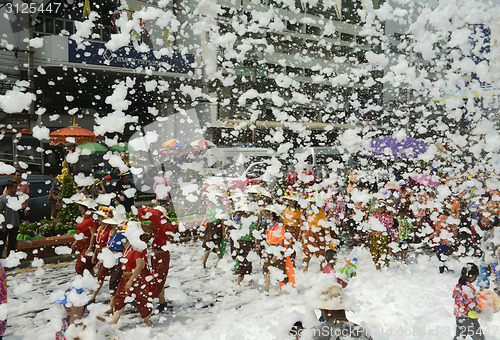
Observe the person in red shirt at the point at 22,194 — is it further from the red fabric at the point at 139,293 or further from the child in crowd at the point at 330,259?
the child in crowd at the point at 330,259

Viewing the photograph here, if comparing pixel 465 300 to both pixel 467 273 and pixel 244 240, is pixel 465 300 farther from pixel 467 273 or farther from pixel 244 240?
pixel 244 240

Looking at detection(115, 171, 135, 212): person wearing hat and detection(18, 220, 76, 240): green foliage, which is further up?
detection(115, 171, 135, 212): person wearing hat

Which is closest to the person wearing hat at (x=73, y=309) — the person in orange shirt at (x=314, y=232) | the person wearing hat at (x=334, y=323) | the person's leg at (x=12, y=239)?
the person wearing hat at (x=334, y=323)

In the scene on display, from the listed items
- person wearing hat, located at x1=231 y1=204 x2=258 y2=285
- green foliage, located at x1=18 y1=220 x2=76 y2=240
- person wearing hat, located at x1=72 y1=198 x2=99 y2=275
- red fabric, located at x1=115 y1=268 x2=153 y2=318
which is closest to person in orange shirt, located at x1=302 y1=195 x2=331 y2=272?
person wearing hat, located at x1=231 y1=204 x2=258 y2=285

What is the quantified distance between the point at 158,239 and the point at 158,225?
0.21 m

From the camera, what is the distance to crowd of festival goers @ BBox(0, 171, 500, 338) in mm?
4766

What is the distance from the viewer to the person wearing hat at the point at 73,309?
3.14 m

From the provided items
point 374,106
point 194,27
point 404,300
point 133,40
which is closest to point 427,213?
point 404,300

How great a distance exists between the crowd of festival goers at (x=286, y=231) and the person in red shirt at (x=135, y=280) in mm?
11

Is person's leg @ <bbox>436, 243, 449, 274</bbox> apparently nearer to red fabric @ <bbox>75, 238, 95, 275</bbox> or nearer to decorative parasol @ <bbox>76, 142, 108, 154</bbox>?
red fabric @ <bbox>75, 238, 95, 275</bbox>

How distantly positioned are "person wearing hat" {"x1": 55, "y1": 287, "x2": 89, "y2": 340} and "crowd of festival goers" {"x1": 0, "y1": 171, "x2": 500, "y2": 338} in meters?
0.01

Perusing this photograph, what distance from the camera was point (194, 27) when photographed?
960 inches

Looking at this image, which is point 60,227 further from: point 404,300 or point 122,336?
point 404,300

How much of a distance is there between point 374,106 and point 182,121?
50.4 ft
